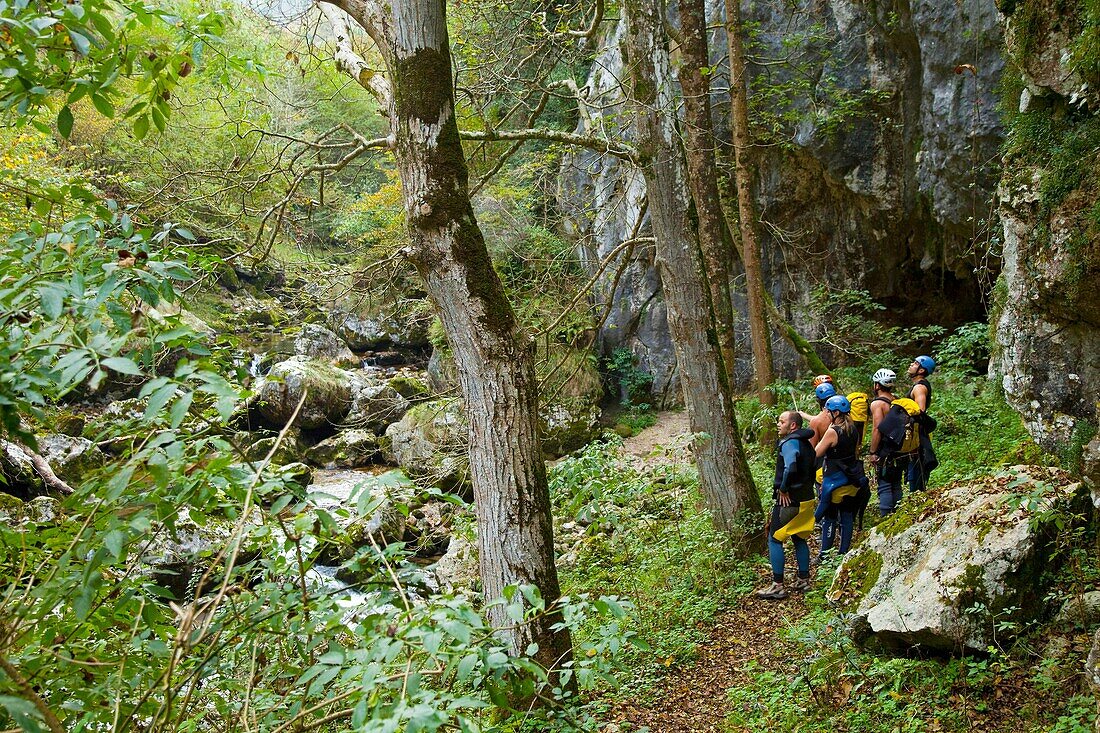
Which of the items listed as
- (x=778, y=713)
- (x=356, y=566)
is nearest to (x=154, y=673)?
(x=356, y=566)

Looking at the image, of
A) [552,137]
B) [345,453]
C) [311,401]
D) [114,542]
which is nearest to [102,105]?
[114,542]

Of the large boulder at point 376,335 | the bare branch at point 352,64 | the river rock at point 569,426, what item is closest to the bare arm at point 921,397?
the bare branch at point 352,64

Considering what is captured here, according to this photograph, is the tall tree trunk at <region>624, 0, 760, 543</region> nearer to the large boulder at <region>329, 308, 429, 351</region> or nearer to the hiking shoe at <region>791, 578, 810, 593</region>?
the hiking shoe at <region>791, 578, 810, 593</region>

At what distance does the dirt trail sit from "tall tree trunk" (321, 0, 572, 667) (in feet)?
3.82

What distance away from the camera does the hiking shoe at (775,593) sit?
A: 19.4 ft

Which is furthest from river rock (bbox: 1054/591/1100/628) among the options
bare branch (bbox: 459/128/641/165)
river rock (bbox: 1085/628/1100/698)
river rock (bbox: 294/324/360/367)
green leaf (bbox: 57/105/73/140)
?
river rock (bbox: 294/324/360/367)

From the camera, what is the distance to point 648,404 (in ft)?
56.6

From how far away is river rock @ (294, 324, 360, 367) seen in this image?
1834 centimetres

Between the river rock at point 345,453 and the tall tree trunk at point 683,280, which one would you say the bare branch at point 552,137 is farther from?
the river rock at point 345,453

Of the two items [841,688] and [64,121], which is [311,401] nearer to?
[841,688]

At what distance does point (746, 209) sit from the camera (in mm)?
9367

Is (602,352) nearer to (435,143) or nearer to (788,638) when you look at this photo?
(788,638)

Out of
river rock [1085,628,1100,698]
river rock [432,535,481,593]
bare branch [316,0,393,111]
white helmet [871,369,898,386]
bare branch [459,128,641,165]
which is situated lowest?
river rock [432,535,481,593]

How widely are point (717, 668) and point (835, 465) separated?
2.18 m
